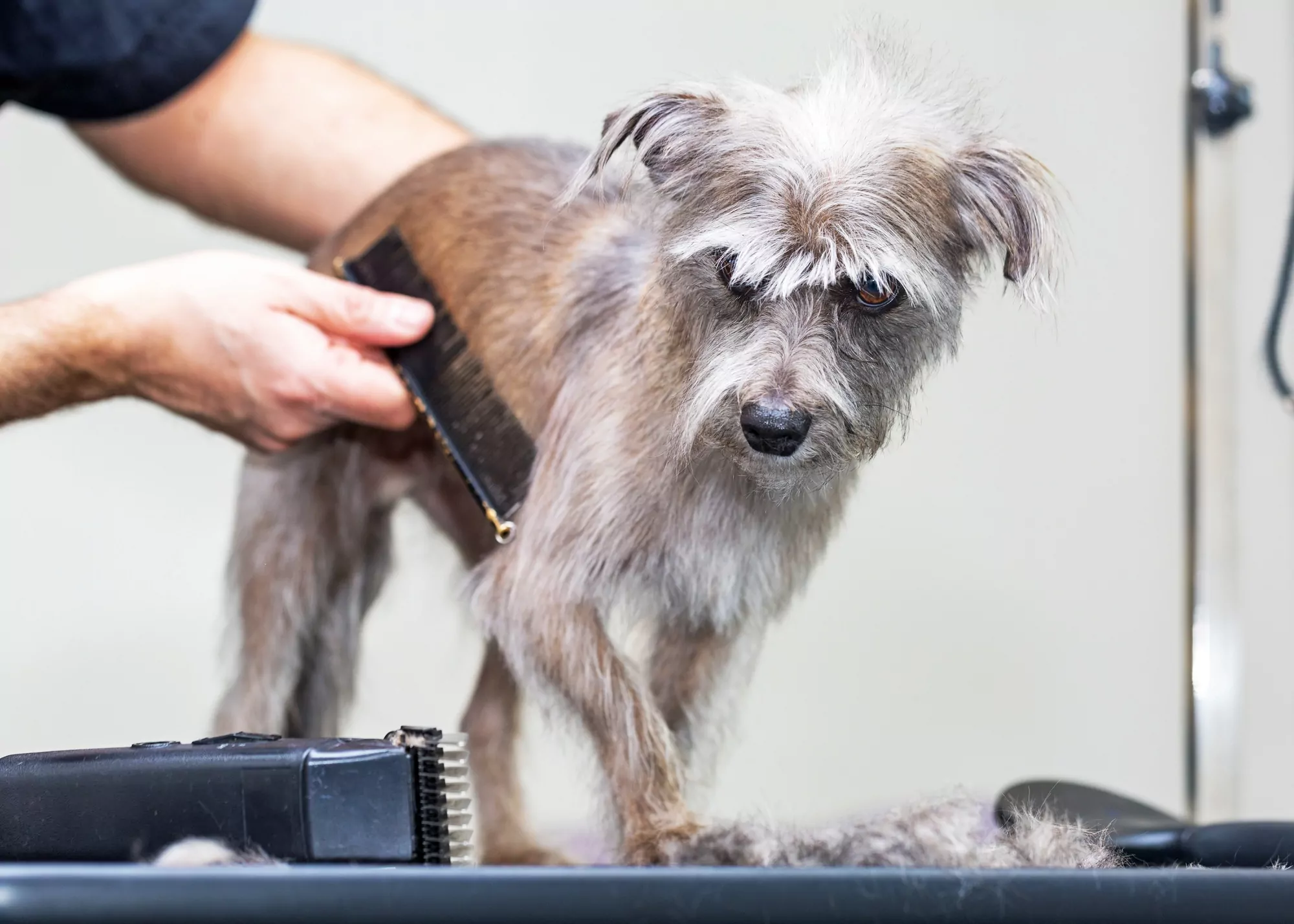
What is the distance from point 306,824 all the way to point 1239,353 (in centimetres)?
125

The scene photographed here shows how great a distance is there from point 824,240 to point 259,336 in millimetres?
634

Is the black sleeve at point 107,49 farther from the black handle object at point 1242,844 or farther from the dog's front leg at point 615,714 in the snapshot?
the black handle object at point 1242,844

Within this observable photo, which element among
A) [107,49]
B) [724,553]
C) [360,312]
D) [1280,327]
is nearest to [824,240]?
[724,553]

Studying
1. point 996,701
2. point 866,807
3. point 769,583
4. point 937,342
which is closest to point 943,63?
point 937,342

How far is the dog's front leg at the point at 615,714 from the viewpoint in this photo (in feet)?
3.17

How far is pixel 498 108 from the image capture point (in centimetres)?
162

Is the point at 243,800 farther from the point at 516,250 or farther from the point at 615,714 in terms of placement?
the point at 516,250

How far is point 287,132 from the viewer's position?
4.99 feet

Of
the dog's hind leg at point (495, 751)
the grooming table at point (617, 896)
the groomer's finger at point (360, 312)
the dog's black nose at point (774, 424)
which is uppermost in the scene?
the groomer's finger at point (360, 312)

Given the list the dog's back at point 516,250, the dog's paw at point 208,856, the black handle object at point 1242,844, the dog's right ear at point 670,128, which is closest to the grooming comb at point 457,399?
the dog's back at point 516,250

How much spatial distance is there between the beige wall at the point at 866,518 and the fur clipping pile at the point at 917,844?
0.48 metres

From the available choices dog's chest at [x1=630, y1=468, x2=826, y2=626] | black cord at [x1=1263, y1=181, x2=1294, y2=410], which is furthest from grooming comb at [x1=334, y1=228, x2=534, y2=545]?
black cord at [x1=1263, y1=181, x2=1294, y2=410]

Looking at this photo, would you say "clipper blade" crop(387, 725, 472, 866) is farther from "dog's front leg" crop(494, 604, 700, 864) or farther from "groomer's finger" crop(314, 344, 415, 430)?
"groomer's finger" crop(314, 344, 415, 430)

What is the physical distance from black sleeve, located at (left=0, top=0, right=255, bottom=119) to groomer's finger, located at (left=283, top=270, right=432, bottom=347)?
388 millimetres
